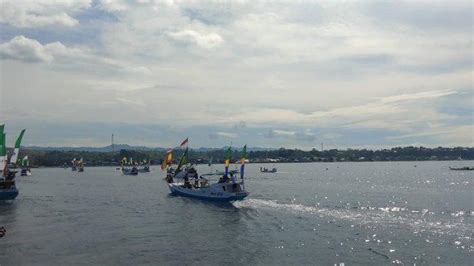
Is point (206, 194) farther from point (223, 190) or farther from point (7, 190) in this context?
point (7, 190)

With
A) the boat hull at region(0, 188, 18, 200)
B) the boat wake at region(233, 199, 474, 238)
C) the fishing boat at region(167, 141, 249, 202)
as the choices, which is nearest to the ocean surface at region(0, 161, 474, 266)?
the boat wake at region(233, 199, 474, 238)

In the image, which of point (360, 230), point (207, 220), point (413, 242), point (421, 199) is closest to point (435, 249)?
point (413, 242)

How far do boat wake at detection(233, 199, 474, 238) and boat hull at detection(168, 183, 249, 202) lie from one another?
1419 millimetres

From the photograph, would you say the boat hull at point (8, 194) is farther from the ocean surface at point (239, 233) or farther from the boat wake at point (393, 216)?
the boat wake at point (393, 216)

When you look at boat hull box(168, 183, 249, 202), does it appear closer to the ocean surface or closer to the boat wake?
the ocean surface

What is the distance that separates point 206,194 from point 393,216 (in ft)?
96.2

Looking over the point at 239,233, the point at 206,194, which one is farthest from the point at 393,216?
the point at 206,194

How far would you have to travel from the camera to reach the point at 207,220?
60.0 meters

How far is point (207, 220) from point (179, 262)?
872 inches

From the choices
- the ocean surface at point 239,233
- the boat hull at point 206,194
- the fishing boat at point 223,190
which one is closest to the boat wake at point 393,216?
the ocean surface at point 239,233

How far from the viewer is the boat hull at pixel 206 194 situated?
73.8 m

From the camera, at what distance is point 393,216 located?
62.0 metres

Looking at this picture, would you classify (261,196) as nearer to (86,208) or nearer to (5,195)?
(86,208)

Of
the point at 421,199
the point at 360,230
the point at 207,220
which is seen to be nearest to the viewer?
the point at 360,230
